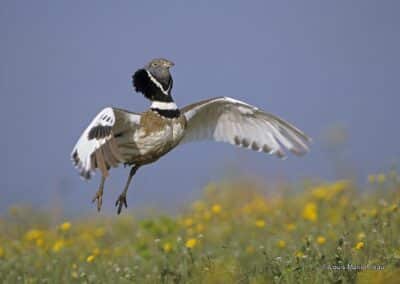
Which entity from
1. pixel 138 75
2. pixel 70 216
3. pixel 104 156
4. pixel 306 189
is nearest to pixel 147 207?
pixel 70 216

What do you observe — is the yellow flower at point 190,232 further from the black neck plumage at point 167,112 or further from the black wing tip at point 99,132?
the black wing tip at point 99,132

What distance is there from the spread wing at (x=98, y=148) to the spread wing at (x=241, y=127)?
5.10 feet

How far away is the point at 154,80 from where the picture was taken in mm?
7984

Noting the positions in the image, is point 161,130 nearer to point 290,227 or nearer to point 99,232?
point 290,227

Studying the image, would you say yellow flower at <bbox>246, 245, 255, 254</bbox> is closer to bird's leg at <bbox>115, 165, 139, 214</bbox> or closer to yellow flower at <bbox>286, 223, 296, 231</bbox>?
yellow flower at <bbox>286, 223, 296, 231</bbox>

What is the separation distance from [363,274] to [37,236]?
161 inches

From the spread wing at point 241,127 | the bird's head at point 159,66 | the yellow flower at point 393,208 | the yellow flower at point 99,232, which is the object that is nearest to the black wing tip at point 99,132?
the bird's head at point 159,66

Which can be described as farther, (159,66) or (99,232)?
(99,232)

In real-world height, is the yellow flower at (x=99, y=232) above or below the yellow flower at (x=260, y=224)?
below

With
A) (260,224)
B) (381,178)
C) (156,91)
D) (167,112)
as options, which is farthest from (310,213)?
(156,91)

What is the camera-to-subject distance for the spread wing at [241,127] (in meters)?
8.65

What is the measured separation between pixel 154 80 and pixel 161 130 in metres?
0.60

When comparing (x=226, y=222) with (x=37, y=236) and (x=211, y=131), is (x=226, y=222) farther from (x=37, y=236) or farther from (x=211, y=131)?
(x=37, y=236)

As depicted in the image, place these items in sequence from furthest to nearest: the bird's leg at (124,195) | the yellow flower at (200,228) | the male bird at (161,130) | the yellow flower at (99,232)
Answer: the yellow flower at (99,232) < the yellow flower at (200,228) < the bird's leg at (124,195) < the male bird at (161,130)
